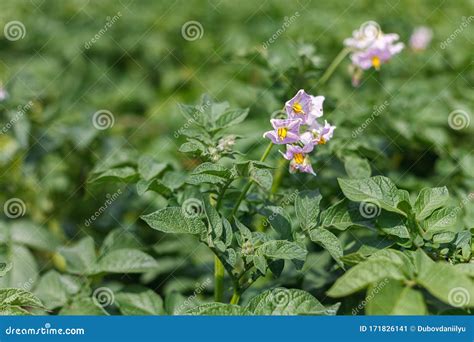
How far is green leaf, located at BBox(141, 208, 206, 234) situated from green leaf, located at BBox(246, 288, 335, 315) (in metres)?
0.24

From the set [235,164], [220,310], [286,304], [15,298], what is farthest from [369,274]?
[15,298]

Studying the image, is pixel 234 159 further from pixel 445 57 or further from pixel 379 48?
pixel 445 57

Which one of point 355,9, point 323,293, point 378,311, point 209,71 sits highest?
point 355,9

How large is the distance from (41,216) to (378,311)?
6.28 ft

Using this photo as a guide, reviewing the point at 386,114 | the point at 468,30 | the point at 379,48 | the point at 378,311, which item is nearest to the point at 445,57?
the point at 468,30

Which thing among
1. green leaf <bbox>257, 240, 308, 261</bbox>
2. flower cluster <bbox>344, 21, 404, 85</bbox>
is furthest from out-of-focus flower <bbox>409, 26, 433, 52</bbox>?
green leaf <bbox>257, 240, 308, 261</bbox>

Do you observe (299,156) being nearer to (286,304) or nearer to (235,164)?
(235,164)

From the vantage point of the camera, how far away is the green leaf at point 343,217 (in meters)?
1.81

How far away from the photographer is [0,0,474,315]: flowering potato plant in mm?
1702

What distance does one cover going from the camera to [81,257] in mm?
2229

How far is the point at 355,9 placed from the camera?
4.14 m

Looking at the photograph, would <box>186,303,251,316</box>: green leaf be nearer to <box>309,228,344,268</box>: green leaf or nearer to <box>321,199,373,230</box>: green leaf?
<box>309,228,344,268</box>: green leaf

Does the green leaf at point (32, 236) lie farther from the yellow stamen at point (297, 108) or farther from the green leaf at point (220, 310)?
the yellow stamen at point (297, 108)

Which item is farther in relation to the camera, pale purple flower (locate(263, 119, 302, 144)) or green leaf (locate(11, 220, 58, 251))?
green leaf (locate(11, 220, 58, 251))
